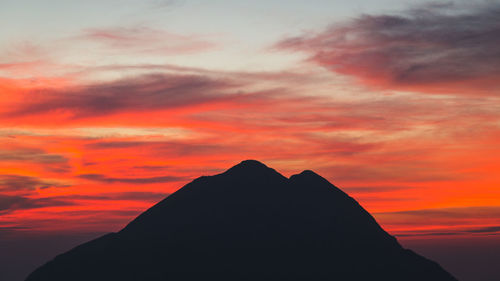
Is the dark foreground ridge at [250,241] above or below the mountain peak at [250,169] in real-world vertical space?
below

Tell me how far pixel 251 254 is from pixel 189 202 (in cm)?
2356

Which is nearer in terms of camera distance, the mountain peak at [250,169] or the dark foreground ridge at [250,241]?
the dark foreground ridge at [250,241]

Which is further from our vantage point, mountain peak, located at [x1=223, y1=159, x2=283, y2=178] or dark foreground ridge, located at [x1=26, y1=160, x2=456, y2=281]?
mountain peak, located at [x1=223, y1=159, x2=283, y2=178]

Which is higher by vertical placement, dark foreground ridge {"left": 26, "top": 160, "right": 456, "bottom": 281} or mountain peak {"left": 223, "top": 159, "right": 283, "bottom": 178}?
mountain peak {"left": 223, "top": 159, "right": 283, "bottom": 178}

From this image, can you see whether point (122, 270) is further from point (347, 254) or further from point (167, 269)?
point (347, 254)

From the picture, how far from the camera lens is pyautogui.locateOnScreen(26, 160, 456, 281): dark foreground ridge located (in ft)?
505

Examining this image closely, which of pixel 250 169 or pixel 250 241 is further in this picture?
pixel 250 169

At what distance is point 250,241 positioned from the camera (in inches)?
6289

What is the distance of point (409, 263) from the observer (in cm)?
15700

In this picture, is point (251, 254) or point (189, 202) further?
point (189, 202)

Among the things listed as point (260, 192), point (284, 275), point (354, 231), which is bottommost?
point (284, 275)

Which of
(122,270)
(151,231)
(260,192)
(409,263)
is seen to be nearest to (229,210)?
(260,192)

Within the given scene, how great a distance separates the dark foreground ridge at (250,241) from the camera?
15388 cm

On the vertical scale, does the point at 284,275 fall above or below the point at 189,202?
below
